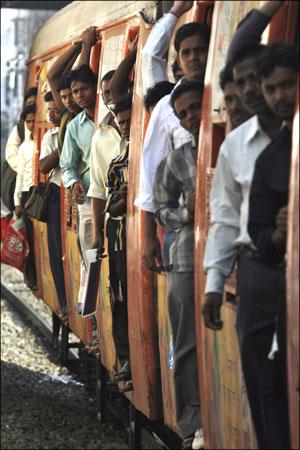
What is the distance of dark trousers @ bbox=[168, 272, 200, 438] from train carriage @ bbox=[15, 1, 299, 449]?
0.84 feet

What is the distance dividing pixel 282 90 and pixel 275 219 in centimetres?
44

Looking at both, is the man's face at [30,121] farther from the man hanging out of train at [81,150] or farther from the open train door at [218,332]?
the open train door at [218,332]

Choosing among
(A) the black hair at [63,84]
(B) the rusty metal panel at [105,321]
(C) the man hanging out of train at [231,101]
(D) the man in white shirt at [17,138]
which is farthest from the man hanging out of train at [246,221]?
(D) the man in white shirt at [17,138]

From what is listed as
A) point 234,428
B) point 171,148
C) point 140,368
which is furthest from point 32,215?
point 234,428

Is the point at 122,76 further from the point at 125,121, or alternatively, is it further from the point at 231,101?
the point at 231,101

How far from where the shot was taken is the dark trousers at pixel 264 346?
4398 mm

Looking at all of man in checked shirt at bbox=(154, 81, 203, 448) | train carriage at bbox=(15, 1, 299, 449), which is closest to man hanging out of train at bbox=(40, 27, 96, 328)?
train carriage at bbox=(15, 1, 299, 449)

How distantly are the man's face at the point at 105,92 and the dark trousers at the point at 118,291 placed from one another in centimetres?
74

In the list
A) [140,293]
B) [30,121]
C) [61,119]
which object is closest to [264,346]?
[140,293]

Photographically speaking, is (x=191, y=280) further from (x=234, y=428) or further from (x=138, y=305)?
(x=138, y=305)

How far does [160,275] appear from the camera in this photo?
21.1ft

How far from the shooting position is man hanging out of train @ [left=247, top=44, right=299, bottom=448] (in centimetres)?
424

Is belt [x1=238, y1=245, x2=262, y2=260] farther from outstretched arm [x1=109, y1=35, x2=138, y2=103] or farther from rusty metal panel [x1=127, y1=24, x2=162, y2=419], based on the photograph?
outstretched arm [x1=109, y1=35, x2=138, y2=103]

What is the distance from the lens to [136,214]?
22.2 ft
